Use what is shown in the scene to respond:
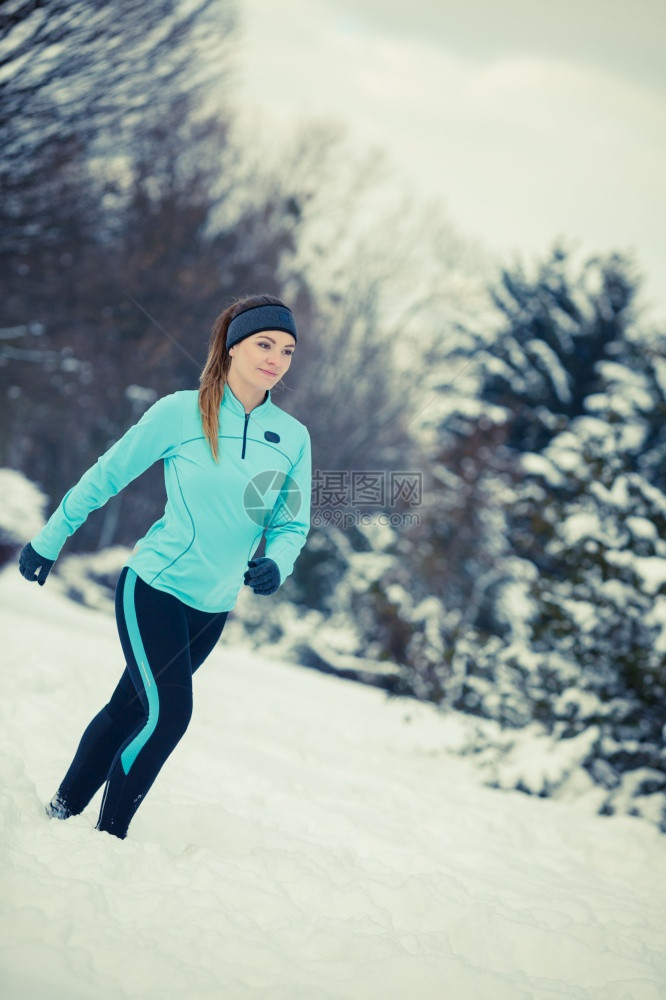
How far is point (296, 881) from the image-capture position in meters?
2.60

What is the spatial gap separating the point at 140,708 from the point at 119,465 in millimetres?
716

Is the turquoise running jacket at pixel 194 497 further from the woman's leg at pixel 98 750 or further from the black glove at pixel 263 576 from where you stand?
the woman's leg at pixel 98 750

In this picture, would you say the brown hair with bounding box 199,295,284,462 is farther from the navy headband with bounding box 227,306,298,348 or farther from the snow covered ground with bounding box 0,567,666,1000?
the snow covered ground with bounding box 0,567,666,1000

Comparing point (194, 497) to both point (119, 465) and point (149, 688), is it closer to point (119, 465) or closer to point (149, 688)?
point (119, 465)

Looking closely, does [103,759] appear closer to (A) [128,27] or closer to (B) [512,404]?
(A) [128,27]

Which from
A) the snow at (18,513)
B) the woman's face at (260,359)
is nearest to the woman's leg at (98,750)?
the woman's face at (260,359)

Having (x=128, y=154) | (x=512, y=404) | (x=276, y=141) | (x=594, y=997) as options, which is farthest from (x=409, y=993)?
(x=276, y=141)

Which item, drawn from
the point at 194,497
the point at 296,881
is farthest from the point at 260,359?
the point at 296,881

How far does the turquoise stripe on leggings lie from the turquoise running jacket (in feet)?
0.40

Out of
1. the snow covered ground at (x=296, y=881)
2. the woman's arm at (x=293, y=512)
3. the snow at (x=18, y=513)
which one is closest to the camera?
the snow covered ground at (x=296, y=881)

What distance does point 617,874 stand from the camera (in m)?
4.25

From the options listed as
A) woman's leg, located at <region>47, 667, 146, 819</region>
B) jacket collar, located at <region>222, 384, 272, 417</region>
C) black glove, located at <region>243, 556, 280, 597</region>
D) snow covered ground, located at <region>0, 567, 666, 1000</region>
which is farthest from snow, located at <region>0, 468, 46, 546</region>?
black glove, located at <region>243, 556, 280, 597</region>

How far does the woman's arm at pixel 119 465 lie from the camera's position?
2455 mm

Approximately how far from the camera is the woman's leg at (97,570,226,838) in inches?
94.0
